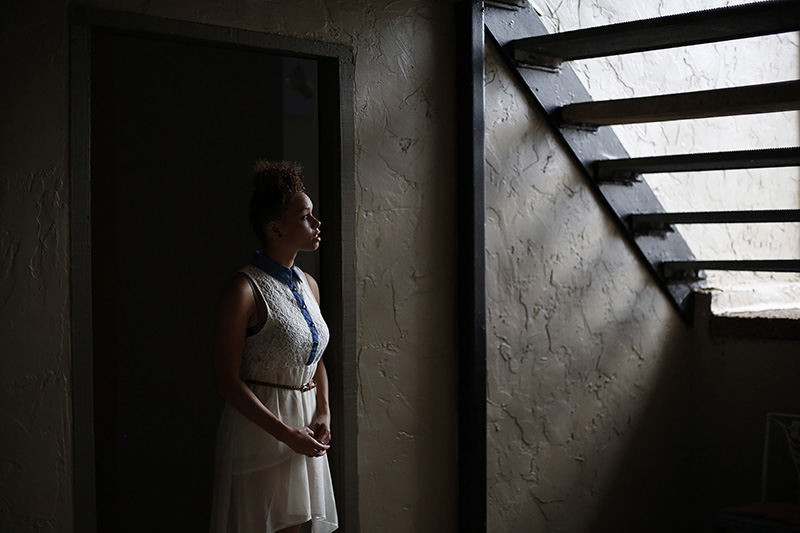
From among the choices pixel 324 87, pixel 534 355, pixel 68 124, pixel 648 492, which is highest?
pixel 324 87

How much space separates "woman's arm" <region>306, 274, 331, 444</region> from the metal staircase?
4.41ft

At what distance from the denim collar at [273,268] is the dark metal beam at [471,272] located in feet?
3.06

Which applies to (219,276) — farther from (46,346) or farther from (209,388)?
(46,346)

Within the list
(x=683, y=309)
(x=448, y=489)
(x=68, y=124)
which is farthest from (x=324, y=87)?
(x=683, y=309)

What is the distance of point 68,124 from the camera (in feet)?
7.75

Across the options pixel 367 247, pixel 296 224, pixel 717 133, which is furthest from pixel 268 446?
pixel 717 133

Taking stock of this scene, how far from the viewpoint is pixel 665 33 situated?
309 centimetres

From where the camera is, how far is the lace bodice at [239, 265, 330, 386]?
8.15ft

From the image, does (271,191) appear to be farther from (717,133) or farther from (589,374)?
(717,133)

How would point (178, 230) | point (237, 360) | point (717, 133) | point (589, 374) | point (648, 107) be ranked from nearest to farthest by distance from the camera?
point (237, 360) → point (648, 107) → point (589, 374) → point (178, 230) → point (717, 133)

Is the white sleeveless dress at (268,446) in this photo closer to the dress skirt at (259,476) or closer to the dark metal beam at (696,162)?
the dress skirt at (259,476)

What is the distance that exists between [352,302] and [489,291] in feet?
2.14

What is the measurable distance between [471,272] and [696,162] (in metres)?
0.95

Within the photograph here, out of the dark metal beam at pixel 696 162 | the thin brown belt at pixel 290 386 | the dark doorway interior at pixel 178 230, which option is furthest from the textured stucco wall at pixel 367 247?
the dark doorway interior at pixel 178 230
